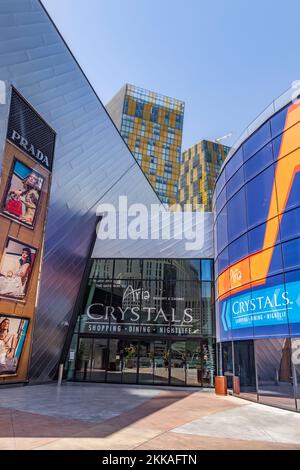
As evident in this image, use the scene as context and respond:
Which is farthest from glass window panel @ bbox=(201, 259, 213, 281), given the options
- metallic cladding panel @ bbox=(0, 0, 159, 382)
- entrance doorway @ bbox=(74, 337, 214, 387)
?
metallic cladding panel @ bbox=(0, 0, 159, 382)

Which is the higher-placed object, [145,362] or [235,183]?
[235,183]

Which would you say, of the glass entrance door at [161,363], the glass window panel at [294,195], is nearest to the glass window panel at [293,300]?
the glass window panel at [294,195]

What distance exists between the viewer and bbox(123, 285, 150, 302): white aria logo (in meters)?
24.5

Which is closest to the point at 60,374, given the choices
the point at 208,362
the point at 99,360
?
the point at 99,360

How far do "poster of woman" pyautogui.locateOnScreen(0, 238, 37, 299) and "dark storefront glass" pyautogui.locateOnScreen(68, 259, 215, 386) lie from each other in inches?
261

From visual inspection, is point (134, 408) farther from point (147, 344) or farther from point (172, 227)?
point (172, 227)

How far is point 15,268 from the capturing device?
61.4 feet

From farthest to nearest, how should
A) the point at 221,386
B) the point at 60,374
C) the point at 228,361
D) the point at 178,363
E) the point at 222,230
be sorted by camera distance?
the point at 178,363 → the point at 222,230 → the point at 60,374 → the point at 228,361 → the point at 221,386

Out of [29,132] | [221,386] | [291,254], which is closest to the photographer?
[291,254]

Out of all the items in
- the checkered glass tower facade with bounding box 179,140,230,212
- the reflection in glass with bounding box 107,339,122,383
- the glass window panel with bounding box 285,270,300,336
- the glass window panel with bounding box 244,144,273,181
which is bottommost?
the reflection in glass with bounding box 107,339,122,383

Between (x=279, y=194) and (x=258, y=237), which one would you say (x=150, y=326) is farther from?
(x=279, y=194)

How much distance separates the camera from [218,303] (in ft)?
73.5

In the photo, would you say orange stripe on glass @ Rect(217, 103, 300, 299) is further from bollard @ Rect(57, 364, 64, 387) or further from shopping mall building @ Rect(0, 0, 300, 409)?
bollard @ Rect(57, 364, 64, 387)

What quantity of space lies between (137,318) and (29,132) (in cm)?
→ 1361
